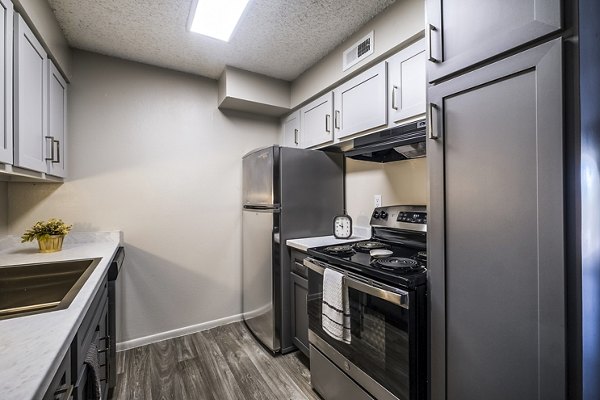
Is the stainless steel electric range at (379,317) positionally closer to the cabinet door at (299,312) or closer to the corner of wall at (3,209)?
the cabinet door at (299,312)

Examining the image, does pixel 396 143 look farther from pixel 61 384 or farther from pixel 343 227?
pixel 61 384

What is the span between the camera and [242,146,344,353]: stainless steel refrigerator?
2219mm

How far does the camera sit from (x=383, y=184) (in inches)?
84.8

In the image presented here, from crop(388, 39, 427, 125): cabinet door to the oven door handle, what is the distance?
3.16 feet

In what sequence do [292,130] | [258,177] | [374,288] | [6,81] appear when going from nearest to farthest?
[6,81], [374,288], [258,177], [292,130]

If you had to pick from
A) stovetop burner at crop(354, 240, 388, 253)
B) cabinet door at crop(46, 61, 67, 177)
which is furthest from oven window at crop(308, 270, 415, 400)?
cabinet door at crop(46, 61, 67, 177)

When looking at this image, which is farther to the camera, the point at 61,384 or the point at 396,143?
the point at 396,143

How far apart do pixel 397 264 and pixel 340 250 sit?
0.45 m

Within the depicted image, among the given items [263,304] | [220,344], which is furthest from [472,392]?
[220,344]

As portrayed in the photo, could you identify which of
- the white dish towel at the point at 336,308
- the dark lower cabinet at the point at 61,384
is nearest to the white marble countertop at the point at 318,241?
the white dish towel at the point at 336,308

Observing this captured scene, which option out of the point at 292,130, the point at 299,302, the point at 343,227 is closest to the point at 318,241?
the point at 343,227

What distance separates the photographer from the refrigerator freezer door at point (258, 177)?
223 cm

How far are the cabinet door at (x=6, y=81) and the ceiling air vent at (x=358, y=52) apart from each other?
1807 mm

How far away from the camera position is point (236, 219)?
2814 millimetres
